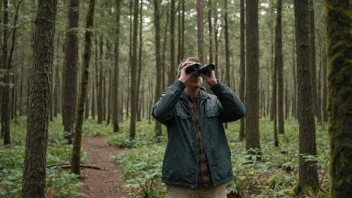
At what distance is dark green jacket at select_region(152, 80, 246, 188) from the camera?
2.80 metres

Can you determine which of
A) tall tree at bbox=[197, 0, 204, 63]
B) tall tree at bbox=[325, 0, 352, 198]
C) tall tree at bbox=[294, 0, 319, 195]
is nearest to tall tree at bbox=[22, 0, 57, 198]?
tall tree at bbox=[325, 0, 352, 198]

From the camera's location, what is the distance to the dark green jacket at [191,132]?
9.19 feet

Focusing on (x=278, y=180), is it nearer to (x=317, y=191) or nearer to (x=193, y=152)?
(x=317, y=191)

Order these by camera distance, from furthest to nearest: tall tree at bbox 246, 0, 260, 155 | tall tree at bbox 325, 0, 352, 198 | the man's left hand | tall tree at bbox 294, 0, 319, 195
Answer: tall tree at bbox 246, 0, 260, 155 → tall tree at bbox 294, 0, 319, 195 → the man's left hand → tall tree at bbox 325, 0, 352, 198

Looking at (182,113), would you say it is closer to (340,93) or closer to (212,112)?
(212,112)

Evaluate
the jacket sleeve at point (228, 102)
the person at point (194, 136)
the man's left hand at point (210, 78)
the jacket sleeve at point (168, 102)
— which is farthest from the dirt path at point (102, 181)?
the man's left hand at point (210, 78)

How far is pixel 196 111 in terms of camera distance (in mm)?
3041

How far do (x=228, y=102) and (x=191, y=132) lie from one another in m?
0.47

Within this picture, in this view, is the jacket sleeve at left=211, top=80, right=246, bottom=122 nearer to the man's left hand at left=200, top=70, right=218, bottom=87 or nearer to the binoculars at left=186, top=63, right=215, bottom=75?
the man's left hand at left=200, top=70, right=218, bottom=87

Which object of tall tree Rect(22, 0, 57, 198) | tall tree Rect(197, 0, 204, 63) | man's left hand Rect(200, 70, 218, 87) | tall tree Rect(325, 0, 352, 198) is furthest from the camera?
tall tree Rect(197, 0, 204, 63)

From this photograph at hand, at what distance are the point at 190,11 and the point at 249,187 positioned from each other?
18.5m

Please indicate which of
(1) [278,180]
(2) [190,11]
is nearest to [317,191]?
(1) [278,180]

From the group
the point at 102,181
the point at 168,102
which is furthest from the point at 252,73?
the point at 168,102

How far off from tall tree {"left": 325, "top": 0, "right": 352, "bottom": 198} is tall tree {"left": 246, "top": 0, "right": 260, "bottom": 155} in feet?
25.2
